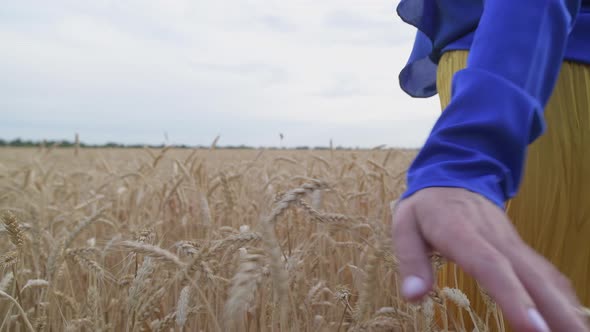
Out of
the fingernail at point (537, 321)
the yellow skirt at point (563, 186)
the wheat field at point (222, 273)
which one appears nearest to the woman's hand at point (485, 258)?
the fingernail at point (537, 321)

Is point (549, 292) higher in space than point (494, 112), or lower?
lower

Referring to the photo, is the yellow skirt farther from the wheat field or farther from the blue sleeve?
the blue sleeve

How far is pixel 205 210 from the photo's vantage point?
1316mm

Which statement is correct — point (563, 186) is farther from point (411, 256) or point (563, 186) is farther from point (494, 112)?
point (411, 256)

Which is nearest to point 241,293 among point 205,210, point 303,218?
point 205,210

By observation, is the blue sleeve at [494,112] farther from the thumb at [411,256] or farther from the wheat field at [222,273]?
the wheat field at [222,273]

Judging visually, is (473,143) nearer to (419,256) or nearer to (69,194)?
(419,256)

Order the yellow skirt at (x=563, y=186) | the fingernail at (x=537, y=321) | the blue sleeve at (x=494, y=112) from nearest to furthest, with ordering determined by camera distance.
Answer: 1. the fingernail at (x=537, y=321)
2. the blue sleeve at (x=494, y=112)
3. the yellow skirt at (x=563, y=186)

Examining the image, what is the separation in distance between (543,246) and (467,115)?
0.60 meters

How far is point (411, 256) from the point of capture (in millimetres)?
429

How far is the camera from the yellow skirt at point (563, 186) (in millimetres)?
921

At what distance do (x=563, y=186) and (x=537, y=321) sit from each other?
66 centimetres

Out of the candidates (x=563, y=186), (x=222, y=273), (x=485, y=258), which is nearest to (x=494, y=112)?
(x=485, y=258)

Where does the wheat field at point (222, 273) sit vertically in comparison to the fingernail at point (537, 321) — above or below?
below
